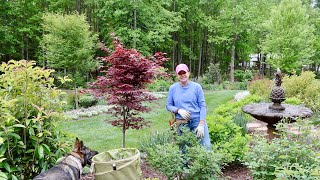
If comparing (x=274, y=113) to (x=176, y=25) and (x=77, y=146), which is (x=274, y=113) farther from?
(x=176, y=25)

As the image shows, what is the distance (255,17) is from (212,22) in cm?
312

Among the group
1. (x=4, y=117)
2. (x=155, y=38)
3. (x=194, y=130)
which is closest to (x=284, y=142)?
(x=194, y=130)

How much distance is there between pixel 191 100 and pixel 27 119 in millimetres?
2007

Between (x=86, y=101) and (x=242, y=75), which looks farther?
(x=242, y=75)

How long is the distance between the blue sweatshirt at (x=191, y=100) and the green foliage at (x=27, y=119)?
1.54 meters

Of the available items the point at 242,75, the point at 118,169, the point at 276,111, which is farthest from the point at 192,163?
the point at 242,75

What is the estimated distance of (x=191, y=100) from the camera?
146 inches

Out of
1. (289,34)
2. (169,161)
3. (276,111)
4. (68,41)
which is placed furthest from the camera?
(289,34)

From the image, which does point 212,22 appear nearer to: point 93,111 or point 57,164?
point 93,111

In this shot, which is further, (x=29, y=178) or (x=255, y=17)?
(x=255, y=17)

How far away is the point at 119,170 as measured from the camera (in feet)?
10.5

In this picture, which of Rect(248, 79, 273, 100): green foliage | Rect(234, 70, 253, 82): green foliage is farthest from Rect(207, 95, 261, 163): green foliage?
Rect(234, 70, 253, 82): green foliage

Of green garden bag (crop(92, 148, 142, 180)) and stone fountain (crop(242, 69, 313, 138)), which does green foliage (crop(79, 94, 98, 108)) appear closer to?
stone fountain (crop(242, 69, 313, 138))

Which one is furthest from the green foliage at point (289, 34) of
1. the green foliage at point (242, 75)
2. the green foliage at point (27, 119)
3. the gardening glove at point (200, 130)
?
the green foliage at point (27, 119)
